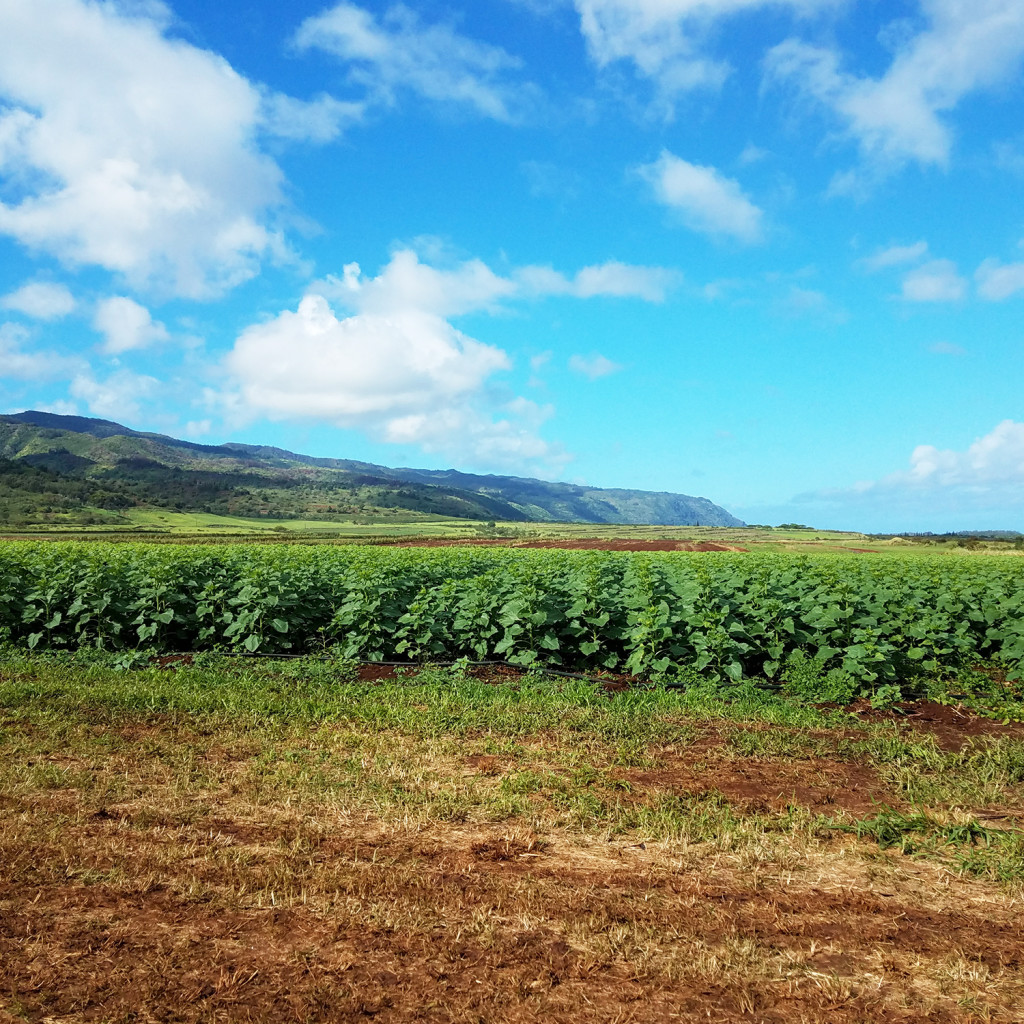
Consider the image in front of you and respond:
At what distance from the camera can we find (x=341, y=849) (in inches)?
223

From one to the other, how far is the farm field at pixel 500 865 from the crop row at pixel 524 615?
109 inches

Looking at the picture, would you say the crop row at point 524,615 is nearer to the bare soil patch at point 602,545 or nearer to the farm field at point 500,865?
the farm field at point 500,865

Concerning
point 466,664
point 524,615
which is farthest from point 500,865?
point 524,615

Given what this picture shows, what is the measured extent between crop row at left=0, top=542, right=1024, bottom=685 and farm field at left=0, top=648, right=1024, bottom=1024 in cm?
277

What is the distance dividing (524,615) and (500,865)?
7619 mm

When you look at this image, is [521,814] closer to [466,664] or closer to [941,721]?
[466,664]

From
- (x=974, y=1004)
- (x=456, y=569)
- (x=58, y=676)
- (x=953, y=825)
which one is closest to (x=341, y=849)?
(x=974, y=1004)

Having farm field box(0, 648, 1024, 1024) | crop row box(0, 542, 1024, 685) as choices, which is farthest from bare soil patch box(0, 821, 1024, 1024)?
crop row box(0, 542, 1024, 685)

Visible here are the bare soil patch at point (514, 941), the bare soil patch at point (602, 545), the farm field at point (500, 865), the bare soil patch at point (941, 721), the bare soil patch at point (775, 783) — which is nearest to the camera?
the bare soil patch at point (514, 941)

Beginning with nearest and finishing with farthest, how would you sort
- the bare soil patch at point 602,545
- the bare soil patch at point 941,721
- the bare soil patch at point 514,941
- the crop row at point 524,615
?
the bare soil patch at point 514,941 < the bare soil patch at point 941,721 < the crop row at point 524,615 < the bare soil patch at point 602,545

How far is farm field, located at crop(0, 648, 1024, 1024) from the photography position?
394 centimetres

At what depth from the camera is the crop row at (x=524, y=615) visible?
12.7 metres

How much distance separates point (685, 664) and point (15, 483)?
195 m

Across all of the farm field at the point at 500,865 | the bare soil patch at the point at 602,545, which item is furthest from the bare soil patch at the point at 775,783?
the bare soil patch at the point at 602,545
